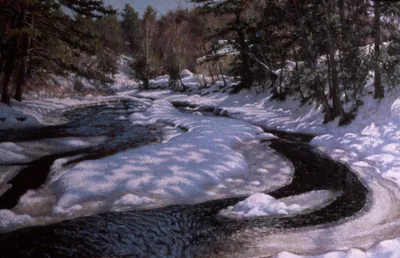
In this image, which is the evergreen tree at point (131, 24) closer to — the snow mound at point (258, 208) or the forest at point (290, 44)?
the forest at point (290, 44)

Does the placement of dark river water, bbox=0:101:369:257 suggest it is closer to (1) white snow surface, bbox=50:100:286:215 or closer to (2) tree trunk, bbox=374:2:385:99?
(1) white snow surface, bbox=50:100:286:215

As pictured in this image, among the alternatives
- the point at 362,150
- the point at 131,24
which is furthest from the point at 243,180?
the point at 131,24

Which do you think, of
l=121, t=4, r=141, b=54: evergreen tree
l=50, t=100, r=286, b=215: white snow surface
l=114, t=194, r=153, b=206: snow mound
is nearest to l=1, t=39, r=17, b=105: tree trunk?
l=50, t=100, r=286, b=215: white snow surface

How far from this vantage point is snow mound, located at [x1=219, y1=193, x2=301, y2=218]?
6.25 metres

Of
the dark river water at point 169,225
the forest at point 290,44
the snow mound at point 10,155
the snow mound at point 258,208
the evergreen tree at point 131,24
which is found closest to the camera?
the dark river water at point 169,225

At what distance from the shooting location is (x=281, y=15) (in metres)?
15.4

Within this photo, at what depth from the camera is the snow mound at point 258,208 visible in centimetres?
625

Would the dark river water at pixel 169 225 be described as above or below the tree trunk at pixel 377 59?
below

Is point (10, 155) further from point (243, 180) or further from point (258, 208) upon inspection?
point (258, 208)

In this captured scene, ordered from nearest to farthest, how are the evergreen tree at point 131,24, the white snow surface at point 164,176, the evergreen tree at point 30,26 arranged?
the white snow surface at point 164,176
the evergreen tree at point 30,26
the evergreen tree at point 131,24

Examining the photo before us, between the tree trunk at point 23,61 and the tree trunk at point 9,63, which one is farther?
the tree trunk at point 23,61

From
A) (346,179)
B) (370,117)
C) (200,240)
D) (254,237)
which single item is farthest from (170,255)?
(370,117)

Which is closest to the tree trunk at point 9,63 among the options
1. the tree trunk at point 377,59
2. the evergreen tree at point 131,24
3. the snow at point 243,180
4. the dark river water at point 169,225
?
the snow at point 243,180

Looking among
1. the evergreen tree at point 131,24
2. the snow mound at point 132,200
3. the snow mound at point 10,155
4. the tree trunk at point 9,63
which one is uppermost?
the evergreen tree at point 131,24
